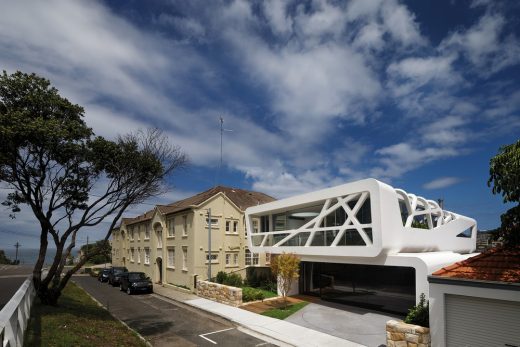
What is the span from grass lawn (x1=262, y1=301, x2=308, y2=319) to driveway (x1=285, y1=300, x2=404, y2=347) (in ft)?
1.02

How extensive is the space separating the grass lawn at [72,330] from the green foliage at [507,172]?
13.0 meters

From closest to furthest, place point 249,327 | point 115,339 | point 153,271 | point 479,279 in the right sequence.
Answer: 1. point 479,279
2. point 115,339
3. point 249,327
4. point 153,271

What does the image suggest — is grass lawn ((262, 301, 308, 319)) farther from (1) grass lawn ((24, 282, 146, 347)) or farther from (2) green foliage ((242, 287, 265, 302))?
(1) grass lawn ((24, 282, 146, 347))

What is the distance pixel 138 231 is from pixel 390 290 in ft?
107

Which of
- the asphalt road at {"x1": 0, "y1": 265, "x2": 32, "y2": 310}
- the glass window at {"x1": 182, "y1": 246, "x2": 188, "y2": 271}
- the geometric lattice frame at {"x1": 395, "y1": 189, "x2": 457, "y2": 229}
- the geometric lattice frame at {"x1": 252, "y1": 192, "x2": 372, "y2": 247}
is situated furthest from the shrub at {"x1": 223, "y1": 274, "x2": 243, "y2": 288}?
the asphalt road at {"x1": 0, "y1": 265, "x2": 32, "y2": 310}

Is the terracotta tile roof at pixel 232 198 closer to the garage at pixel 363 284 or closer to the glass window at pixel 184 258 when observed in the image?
the glass window at pixel 184 258

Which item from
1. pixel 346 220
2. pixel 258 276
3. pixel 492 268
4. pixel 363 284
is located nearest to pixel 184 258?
pixel 258 276

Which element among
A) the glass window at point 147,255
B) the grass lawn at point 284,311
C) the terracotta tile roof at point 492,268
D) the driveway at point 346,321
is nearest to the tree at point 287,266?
the grass lawn at point 284,311

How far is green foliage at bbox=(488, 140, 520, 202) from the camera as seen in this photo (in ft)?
25.8

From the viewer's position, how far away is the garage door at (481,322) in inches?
413

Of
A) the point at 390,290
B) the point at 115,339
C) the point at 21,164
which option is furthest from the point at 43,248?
the point at 390,290

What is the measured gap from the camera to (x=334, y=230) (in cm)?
2036

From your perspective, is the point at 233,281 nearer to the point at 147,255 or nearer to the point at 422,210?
the point at 422,210

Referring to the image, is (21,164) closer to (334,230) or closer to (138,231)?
(334,230)
